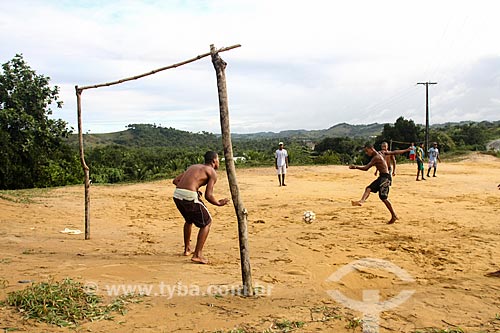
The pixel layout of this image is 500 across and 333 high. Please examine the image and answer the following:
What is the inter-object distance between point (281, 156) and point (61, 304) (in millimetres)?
11954

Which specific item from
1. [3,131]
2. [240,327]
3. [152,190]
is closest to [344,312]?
[240,327]

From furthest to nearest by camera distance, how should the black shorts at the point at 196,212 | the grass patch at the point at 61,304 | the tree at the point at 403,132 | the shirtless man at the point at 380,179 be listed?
the tree at the point at 403,132, the shirtless man at the point at 380,179, the black shorts at the point at 196,212, the grass patch at the point at 61,304

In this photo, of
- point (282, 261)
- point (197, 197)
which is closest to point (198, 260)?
Answer: point (197, 197)

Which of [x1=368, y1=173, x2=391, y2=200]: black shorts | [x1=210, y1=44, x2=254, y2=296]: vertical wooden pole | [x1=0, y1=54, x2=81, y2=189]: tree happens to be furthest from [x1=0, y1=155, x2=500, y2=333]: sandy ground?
[x1=0, y1=54, x2=81, y2=189]: tree

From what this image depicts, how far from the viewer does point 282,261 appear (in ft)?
20.3

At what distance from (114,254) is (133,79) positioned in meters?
2.63

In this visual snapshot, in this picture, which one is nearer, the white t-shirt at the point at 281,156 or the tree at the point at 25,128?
the white t-shirt at the point at 281,156

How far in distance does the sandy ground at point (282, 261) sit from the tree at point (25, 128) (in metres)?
9.72

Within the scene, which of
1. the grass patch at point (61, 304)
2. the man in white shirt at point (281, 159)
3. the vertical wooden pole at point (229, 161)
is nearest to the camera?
the grass patch at point (61, 304)

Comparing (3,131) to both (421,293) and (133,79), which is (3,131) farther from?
(421,293)

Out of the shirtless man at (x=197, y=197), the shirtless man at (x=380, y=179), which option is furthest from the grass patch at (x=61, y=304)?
the shirtless man at (x=380, y=179)

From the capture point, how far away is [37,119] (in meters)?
21.3

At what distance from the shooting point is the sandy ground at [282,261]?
4.08 m

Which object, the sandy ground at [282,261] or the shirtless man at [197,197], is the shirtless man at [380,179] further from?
the shirtless man at [197,197]
